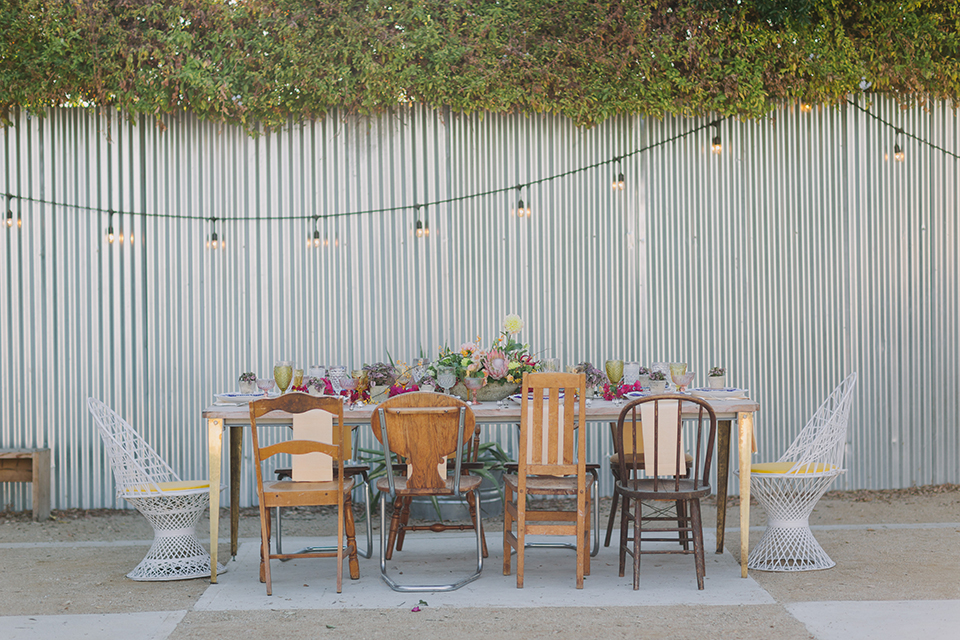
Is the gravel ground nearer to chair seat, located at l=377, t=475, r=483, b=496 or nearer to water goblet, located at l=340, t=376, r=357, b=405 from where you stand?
chair seat, located at l=377, t=475, r=483, b=496

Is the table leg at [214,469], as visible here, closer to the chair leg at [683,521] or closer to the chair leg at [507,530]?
the chair leg at [507,530]

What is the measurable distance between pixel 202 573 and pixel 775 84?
4.87 metres

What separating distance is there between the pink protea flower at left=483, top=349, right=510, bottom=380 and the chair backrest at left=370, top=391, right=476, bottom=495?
1.55 ft

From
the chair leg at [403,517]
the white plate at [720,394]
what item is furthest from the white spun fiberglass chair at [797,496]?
the chair leg at [403,517]

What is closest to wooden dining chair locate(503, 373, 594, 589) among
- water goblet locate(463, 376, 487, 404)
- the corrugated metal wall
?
water goblet locate(463, 376, 487, 404)

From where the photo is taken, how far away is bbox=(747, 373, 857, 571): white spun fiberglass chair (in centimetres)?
434

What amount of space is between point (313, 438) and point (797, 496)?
239 cm

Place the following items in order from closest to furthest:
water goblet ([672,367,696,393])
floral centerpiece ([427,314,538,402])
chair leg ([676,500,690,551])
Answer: chair leg ([676,500,690,551]), floral centerpiece ([427,314,538,402]), water goblet ([672,367,696,393])

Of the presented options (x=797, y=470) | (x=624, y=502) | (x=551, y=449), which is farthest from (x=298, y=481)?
(x=797, y=470)

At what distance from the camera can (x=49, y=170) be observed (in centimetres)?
612

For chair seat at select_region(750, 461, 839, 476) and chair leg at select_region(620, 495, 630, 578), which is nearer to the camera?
chair leg at select_region(620, 495, 630, 578)

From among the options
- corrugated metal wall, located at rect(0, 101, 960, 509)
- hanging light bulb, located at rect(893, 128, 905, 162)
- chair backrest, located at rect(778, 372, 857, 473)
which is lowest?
chair backrest, located at rect(778, 372, 857, 473)

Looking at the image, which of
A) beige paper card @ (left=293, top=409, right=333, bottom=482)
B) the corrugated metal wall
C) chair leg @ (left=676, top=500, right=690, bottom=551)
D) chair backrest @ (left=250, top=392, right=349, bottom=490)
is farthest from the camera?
the corrugated metal wall

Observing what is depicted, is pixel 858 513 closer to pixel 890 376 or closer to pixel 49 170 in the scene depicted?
pixel 890 376
